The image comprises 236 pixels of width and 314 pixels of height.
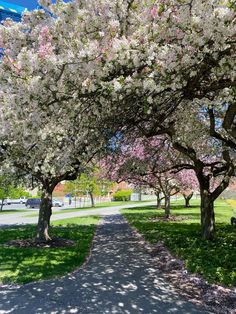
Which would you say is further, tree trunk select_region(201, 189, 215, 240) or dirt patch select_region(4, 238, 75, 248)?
tree trunk select_region(201, 189, 215, 240)

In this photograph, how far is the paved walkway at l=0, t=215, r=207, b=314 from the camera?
6527 millimetres

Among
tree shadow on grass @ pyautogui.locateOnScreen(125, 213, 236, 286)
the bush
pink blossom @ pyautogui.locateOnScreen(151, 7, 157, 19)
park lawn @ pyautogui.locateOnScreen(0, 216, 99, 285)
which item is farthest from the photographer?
the bush

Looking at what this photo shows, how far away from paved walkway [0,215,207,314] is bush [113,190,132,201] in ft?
222

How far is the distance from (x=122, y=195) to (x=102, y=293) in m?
71.0

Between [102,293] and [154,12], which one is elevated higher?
[154,12]

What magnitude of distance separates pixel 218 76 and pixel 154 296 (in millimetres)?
4825

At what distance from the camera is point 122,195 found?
7825cm

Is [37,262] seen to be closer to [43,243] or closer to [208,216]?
Answer: [43,243]

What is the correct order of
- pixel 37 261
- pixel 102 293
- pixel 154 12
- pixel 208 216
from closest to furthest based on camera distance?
pixel 154 12 → pixel 102 293 → pixel 37 261 → pixel 208 216

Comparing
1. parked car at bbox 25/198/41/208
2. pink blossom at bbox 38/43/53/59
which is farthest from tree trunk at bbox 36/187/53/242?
parked car at bbox 25/198/41/208

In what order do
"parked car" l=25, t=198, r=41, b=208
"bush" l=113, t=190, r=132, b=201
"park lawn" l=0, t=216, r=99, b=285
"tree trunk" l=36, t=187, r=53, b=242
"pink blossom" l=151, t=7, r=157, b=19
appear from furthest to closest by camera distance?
"bush" l=113, t=190, r=132, b=201, "parked car" l=25, t=198, r=41, b=208, "tree trunk" l=36, t=187, r=53, b=242, "park lawn" l=0, t=216, r=99, b=285, "pink blossom" l=151, t=7, r=157, b=19

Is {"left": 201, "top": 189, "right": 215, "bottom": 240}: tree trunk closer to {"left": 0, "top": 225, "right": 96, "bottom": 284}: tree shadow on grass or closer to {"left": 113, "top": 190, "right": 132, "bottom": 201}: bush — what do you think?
{"left": 0, "top": 225, "right": 96, "bottom": 284}: tree shadow on grass

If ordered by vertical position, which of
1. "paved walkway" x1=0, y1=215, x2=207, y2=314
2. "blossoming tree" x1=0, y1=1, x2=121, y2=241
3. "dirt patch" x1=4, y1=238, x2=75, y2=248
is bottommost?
"paved walkway" x1=0, y1=215, x2=207, y2=314

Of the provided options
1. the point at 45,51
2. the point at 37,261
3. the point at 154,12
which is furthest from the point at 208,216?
the point at 45,51
